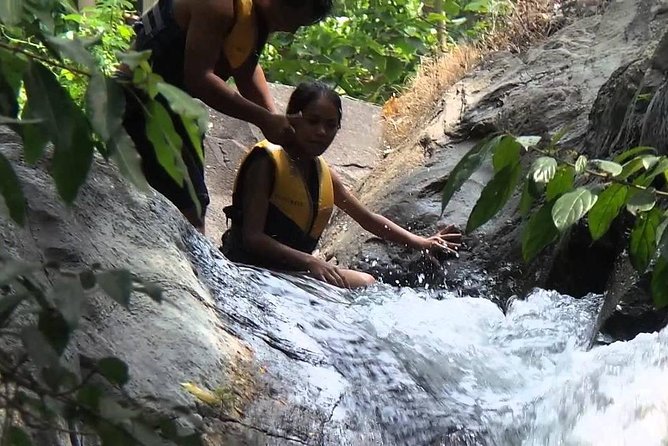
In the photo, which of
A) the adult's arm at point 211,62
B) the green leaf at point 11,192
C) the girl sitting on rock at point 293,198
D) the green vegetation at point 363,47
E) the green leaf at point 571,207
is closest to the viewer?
the green leaf at point 11,192

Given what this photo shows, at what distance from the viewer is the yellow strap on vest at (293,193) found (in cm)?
387

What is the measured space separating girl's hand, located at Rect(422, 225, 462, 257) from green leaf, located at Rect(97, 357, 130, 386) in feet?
10.5

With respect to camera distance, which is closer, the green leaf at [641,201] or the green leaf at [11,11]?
the green leaf at [11,11]

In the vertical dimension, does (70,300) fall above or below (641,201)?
below

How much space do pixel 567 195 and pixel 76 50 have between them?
108 centimetres

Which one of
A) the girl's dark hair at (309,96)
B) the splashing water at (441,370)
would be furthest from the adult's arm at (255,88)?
the splashing water at (441,370)

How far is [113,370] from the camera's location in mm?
989

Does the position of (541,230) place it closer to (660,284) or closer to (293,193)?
(660,284)

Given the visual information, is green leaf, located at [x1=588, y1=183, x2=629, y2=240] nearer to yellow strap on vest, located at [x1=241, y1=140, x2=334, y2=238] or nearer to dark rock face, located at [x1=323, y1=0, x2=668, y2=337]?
dark rock face, located at [x1=323, y1=0, x2=668, y2=337]

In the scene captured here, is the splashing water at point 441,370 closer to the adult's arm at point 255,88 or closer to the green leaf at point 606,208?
the green leaf at point 606,208

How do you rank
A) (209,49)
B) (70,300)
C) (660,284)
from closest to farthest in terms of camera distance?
(70,300) < (660,284) < (209,49)

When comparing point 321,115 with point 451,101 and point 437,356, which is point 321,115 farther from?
point 451,101

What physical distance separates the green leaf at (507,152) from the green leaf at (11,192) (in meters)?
0.98

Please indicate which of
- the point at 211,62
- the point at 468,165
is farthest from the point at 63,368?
the point at 211,62
